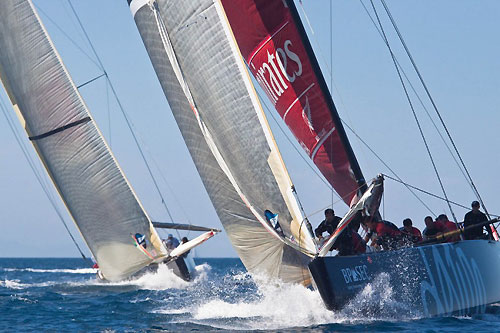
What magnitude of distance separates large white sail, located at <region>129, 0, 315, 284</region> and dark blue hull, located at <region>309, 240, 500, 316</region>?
18.9 inches

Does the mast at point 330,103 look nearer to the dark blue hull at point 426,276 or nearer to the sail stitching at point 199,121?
the dark blue hull at point 426,276

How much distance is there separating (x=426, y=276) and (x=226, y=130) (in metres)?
3.11

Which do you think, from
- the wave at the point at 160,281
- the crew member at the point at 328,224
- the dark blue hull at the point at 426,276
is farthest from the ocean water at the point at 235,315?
the wave at the point at 160,281

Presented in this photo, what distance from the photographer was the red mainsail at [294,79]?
11.6 metres

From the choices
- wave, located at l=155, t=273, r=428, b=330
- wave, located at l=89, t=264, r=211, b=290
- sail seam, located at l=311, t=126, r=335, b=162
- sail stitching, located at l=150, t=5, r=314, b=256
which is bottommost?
wave, located at l=89, t=264, r=211, b=290

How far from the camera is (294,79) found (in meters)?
11.6

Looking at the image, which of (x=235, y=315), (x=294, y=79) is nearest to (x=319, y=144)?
(x=294, y=79)

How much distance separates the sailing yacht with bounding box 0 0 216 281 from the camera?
19.5 metres

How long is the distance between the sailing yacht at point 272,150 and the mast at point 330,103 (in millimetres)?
16

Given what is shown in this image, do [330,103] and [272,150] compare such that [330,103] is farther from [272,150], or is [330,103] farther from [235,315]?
[235,315]

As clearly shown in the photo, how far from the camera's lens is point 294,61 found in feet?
38.0

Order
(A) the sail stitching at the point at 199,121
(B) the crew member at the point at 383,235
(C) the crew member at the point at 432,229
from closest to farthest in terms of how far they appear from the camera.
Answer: (A) the sail stitching at the point at 199,121 → (B) the crew member at the point at 383,235 → (C) the crew member at the point at 432,229

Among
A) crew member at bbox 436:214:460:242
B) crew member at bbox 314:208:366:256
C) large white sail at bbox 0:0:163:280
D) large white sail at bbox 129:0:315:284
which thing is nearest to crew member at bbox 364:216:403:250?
crew member at bbox 314:208:366:256

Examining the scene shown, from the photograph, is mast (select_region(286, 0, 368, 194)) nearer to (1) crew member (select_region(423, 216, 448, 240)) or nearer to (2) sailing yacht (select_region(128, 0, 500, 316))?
(2) sailing yacht (select_region(128, 0, 500, 316))
